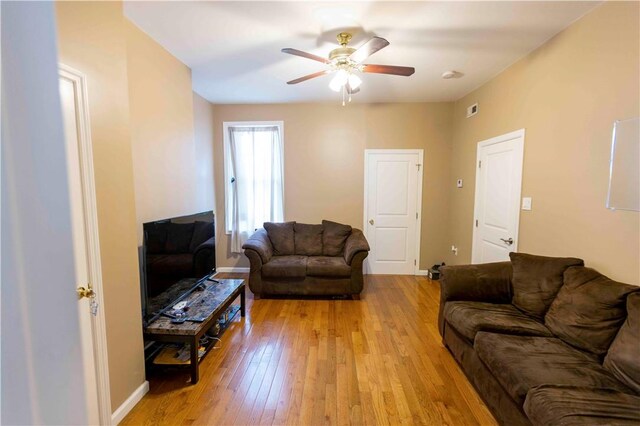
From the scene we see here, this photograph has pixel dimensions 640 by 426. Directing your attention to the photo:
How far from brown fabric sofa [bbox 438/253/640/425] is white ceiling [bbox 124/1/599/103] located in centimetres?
190

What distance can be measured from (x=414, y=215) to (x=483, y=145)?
1.43 m

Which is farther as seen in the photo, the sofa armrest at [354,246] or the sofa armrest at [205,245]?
the sofa armrest at [354,246]

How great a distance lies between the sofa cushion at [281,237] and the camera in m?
4.10

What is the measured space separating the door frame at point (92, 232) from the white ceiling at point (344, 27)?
3.16 ft

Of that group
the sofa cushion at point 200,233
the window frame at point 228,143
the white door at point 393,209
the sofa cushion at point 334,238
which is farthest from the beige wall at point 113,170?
the white door at point 393,209

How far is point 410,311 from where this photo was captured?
10.8 feet

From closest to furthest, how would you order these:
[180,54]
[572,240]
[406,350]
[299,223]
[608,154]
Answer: [608,154] < [572,240] < [406,350] < [180,54] < [299,223]

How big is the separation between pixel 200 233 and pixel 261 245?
105cm

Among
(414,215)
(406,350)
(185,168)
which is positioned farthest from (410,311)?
(185,168)

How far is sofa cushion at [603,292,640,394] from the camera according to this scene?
4.66 ft

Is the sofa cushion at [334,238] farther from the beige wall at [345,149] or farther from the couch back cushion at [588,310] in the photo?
the couch back cushion at [588,310]

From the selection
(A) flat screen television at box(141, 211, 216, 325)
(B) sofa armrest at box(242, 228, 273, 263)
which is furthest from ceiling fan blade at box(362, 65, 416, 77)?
(B) sofa armrest at box(242, 228, 273, 263)

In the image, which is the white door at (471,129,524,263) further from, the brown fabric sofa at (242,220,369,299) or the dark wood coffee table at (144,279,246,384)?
the dark wood coffee table at (144,279,246,384)

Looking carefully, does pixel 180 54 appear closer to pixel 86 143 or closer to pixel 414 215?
pixel 86 143
